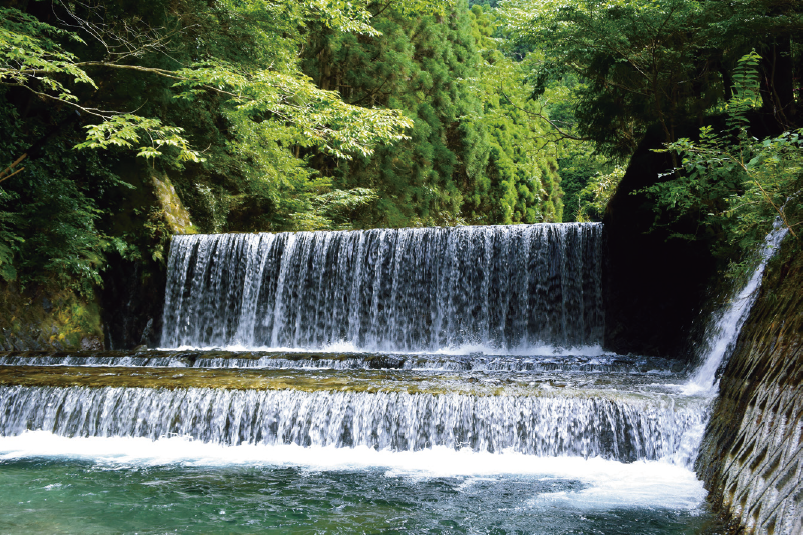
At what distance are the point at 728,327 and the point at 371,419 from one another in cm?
405

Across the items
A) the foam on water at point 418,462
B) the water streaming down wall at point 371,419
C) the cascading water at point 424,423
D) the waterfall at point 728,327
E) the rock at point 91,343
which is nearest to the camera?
the cascading water at point 424,423

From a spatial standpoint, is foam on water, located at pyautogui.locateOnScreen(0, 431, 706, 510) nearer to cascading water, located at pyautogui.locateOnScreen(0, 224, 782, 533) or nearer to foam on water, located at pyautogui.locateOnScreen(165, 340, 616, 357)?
cascading water, located at pyautogui.locateOnScreen(0, 224, 782, 533)

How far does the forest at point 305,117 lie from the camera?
7.39m

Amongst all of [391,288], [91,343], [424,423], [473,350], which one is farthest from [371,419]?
[91,343]

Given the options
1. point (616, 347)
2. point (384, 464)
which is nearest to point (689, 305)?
point (616, 347)

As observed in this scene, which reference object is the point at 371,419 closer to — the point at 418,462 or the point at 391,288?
the point at 418,462

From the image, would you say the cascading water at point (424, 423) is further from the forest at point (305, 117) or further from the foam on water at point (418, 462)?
the forest at point (305, 117)

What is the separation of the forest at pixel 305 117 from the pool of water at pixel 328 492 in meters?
2.40

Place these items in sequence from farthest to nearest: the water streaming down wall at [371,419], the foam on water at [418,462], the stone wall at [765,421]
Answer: the water streaming down wall at [371,419] → the foam on water at [418,462] → the stone wall at [765,421]

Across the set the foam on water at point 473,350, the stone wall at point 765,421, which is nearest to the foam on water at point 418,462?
the stone wall at point 765,421

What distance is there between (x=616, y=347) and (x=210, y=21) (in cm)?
988

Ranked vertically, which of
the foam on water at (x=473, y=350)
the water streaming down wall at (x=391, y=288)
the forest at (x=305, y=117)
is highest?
the forest at (x=305, y=117)

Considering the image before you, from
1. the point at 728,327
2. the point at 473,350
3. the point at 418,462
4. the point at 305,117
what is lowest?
the point at 418,462

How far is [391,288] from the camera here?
38.5 ft
